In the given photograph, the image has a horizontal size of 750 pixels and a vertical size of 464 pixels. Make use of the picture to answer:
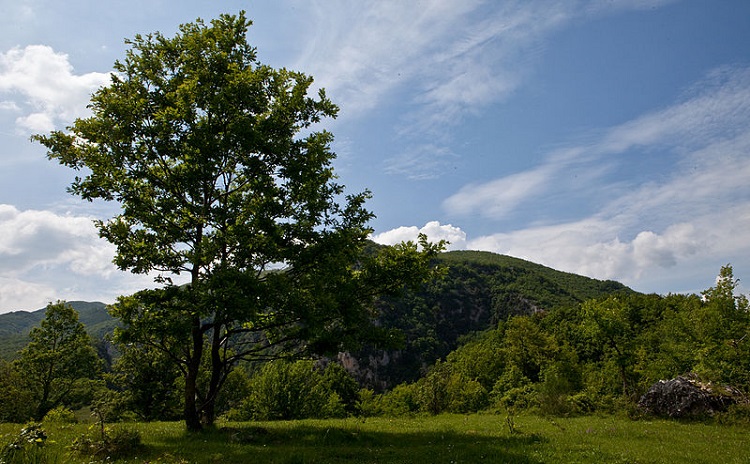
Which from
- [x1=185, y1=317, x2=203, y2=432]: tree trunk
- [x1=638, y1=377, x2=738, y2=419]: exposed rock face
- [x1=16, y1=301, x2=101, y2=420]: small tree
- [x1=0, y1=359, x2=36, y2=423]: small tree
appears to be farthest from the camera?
[x1=0, y1=359, x2=36, y2=423]: small tree

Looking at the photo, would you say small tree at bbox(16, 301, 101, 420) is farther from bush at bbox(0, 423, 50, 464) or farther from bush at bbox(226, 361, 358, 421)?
bush at bbox(0, 423, 50, 464)

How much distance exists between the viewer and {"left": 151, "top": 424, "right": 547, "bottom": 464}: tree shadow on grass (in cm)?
1258

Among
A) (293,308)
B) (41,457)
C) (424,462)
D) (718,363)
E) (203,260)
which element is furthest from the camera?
(718,363)

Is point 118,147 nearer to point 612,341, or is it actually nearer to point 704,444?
point 704,444

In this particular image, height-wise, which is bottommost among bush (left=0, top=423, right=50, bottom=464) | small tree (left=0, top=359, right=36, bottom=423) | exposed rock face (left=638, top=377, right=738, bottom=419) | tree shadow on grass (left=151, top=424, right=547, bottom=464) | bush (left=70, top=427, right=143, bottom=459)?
small tree (left=0, top=359, right=36, bottom=423)

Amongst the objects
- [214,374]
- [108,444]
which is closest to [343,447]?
[214,374]

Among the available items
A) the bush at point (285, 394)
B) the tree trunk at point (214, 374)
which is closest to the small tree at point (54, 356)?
the bush at point (285, 394)

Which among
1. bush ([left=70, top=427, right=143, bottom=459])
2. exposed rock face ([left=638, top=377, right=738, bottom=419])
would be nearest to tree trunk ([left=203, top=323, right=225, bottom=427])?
bush ([left=70, top=427, right=143, bottom=459])

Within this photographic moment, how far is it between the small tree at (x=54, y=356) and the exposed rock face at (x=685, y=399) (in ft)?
189

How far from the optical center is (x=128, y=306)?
14234 millimetres

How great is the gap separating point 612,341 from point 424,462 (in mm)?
34967

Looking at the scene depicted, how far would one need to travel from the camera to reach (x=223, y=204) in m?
16.5

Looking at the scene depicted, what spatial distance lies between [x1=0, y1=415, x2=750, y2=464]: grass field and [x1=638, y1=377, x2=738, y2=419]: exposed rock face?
4.82 metres

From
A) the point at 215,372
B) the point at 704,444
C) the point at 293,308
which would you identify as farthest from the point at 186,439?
the point at 704,444
